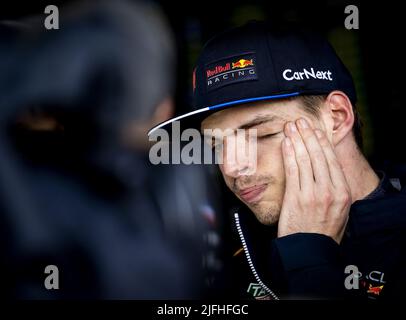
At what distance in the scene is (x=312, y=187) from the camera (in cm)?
175

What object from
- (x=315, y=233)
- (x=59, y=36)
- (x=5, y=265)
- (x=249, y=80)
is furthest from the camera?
(x=59, y=36)

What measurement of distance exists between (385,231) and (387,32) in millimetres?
1099

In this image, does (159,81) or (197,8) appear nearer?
(197,8)

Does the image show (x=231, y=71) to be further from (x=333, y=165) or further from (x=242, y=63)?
(x=333, y=165)

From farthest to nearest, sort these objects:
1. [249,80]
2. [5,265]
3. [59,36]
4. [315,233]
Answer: [59,36], [5,265], [249,80], [315,233]

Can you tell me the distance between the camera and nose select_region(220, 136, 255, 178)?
1.90 m

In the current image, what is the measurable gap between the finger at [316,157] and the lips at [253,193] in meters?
0.23

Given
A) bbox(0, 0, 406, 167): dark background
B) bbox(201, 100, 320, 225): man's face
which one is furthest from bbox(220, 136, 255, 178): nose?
bbox(0, 0, 406, 167): dark background

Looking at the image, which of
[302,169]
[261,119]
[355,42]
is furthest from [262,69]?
[355,42]

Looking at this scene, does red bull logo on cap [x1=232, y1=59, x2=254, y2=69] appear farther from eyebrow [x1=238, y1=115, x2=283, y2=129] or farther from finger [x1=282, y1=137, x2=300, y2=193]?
finger [x1=282, y1=137, x2=300, y2=193]

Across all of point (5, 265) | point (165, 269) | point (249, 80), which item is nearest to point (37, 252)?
point (5, 265)

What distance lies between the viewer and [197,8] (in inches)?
97.0

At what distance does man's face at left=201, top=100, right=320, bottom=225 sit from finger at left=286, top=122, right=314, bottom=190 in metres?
0.04

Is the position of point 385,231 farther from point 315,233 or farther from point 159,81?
point 159,81
